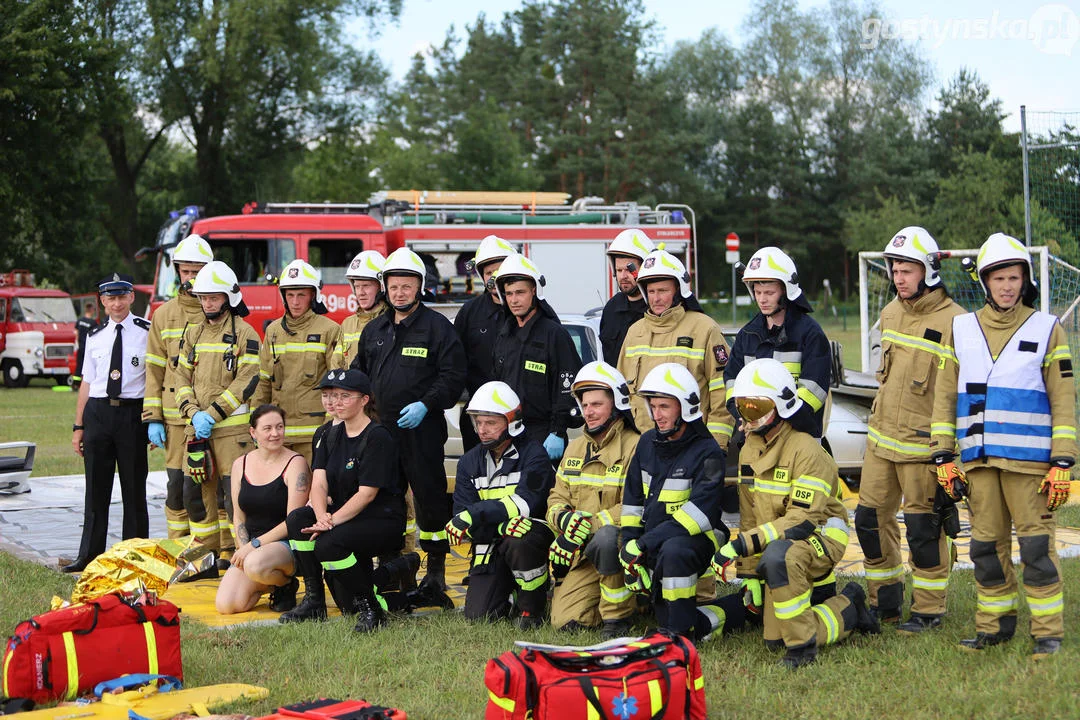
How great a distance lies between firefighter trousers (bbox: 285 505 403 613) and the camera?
6.53m

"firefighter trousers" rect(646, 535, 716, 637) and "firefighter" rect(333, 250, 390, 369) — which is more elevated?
"firefighter" rect(333, 250, 390, 369)

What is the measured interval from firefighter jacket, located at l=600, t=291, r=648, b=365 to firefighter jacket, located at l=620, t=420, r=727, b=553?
1535 millimetres

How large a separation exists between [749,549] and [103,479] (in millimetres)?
4849

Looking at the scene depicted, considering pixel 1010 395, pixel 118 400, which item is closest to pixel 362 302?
pixel 118 400

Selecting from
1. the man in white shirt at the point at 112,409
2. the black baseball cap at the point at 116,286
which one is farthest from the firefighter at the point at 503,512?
the black baseball cap at the point at 116,286

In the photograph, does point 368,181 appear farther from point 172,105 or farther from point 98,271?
point 98,271

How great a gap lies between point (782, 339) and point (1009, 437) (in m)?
1.32

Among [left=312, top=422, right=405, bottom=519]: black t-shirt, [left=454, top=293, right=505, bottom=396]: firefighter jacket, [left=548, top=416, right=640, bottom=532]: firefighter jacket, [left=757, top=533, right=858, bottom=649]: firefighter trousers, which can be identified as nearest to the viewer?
[left=757, top=533, right=858, bottom=649]: firefighter trousers

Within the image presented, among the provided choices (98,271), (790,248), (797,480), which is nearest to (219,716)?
(797,480)

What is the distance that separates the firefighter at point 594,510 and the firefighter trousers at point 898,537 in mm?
1264

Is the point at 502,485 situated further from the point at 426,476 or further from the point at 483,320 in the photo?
the point at 483,320

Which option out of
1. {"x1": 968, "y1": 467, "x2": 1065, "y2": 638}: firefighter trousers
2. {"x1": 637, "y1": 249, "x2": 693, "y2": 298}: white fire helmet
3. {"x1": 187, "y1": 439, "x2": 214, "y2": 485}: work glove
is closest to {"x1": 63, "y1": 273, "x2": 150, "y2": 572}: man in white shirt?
{"x1": 187, "y1": 439, "x2": 214, "y2": 485}: work glove

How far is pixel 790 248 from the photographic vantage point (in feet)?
168

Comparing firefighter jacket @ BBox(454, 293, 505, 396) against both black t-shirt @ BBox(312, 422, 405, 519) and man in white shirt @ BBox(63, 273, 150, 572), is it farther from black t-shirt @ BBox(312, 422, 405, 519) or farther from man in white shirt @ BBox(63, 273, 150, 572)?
man in white shirt @ BBox(63, 273, 150, 572)
